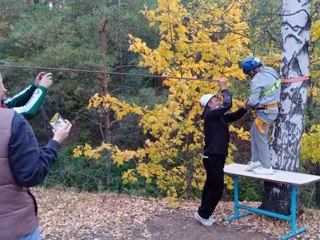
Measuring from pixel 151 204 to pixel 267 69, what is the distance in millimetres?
2697

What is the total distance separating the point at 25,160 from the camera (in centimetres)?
262

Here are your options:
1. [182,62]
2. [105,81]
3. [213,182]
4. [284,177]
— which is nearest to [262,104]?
[284,177]

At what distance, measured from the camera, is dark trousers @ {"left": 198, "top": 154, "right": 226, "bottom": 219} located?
217 inches

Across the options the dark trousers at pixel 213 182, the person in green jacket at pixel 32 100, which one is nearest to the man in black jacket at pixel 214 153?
the dark trousers at pixel 213 182

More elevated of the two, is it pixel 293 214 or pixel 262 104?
pixel 262 104

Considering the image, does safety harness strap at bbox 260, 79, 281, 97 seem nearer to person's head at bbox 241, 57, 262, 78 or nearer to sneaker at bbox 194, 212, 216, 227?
person's head at bbox 241, 57, 262, 78

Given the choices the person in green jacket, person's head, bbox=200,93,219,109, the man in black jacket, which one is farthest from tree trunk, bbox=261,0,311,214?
the person in green jacket

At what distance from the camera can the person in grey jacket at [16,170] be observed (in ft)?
8.55

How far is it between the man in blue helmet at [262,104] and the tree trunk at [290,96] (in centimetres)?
19

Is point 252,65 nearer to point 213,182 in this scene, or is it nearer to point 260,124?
point 260,124

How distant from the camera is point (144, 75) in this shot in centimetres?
584

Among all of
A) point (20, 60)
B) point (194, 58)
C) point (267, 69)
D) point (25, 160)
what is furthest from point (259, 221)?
point (20, 60)

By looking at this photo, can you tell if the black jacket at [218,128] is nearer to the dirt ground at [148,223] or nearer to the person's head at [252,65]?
the person's head at [252,65]

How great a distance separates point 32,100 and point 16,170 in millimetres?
Result: 1689
